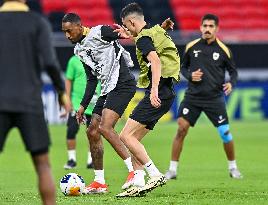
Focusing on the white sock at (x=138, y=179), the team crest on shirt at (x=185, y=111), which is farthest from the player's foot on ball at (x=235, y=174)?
the white sock at (x=138, y=179)

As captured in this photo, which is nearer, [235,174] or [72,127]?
[235,174]

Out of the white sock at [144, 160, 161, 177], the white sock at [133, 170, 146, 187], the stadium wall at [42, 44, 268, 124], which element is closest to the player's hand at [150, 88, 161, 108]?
the white sock at [144, 160, 161, 177]

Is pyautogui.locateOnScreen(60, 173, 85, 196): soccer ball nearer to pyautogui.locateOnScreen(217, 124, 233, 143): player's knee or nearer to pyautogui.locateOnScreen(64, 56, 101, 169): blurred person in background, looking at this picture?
pyautogui.locateOnScreen(217, 124, 233, 143): player's knee

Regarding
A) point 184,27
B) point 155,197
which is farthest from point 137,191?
point 184,27

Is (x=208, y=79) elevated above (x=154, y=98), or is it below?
below

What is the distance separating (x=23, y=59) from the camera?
753 cm

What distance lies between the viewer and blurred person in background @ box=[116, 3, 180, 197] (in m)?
10.4

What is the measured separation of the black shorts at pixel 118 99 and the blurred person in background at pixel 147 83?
1.06ft

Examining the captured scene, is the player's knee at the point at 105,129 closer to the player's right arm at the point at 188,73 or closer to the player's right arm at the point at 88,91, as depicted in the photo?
the player's right arm at the point at 88,91

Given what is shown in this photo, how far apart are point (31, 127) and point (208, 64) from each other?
677 centimetres

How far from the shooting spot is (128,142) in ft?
35.2

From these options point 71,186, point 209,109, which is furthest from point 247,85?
point 71,186

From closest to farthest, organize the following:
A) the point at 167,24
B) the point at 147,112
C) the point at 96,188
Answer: the point at 147,112, the point at 96,188, the point at 167,24

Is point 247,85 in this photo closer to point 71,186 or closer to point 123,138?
point 123,138
